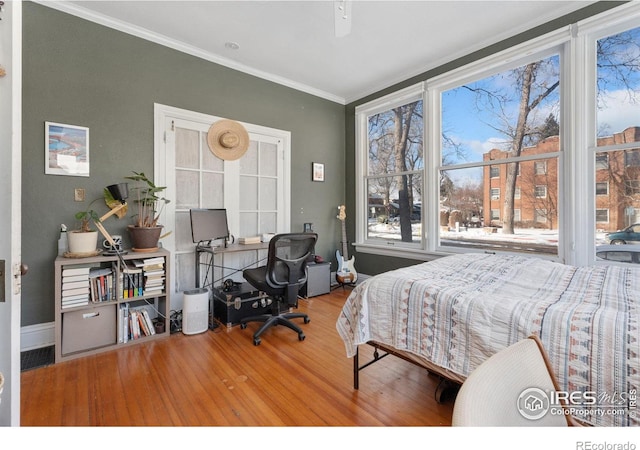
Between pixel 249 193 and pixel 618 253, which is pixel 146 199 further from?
pixel 618 253

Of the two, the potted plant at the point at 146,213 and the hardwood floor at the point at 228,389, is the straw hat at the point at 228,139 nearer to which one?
the potted plant at the point at 146,213

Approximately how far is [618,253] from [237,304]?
336 cm

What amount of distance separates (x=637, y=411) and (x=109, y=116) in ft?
12.3

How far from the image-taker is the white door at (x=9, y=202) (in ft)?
3.35

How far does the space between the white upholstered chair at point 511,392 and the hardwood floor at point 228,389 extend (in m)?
0.89

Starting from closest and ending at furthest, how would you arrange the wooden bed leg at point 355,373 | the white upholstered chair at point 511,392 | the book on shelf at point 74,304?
the white upholstered chair at point 511,392 < the wooden bed leg at point 355,373 < the book on shelf at point 74,304

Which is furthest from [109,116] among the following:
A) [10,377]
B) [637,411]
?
[637,411]

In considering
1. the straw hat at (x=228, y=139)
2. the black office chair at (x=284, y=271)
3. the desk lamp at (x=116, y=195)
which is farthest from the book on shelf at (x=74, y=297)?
the straw hat at (x=228, y=139)

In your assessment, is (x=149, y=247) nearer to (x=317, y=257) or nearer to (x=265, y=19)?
(x=317, y=257)

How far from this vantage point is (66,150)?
2.39m

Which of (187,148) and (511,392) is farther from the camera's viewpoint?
(187,148)

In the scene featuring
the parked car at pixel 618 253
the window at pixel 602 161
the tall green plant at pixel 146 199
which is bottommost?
the parked car at pixel 618 253

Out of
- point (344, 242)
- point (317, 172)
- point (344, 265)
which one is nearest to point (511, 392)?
point (344, 265)

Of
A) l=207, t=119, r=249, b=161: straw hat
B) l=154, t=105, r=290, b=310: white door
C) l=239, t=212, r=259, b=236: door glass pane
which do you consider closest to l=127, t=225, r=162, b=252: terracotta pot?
l=154, t=105, r=290, b=310: white door
